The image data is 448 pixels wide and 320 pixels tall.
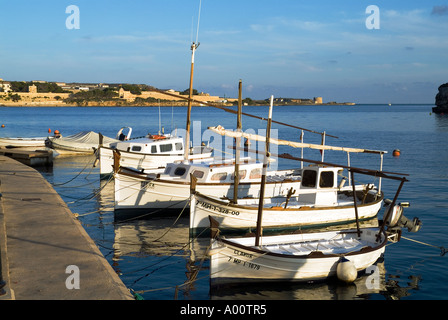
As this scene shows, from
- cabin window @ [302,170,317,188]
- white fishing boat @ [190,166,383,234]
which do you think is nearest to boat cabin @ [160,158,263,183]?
white fishing boat @ [190,166,383,234]

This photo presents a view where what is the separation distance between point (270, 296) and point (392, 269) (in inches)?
236

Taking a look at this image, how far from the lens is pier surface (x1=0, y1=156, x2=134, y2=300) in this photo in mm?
10391

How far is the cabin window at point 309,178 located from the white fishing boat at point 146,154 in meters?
14.1

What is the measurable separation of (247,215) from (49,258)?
9726mm

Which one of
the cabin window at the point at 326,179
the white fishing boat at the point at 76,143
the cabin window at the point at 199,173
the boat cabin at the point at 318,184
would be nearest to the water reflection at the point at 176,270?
the cabin window at the point at 199,173

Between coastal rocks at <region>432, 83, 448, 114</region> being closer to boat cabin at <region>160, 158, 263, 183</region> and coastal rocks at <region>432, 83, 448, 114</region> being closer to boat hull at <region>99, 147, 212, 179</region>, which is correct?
boat hull at <region>99, 147, 212, 179</region>

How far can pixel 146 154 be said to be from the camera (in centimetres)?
3603

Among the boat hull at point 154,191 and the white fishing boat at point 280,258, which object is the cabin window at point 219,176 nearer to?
the boat hull at point 154,191

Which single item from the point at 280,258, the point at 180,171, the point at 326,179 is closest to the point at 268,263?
the point at 280,258

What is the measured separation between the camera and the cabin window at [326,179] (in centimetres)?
2228

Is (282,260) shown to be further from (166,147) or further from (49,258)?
(166,147)

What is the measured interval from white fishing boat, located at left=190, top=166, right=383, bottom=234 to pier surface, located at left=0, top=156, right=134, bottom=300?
569 centimetres
